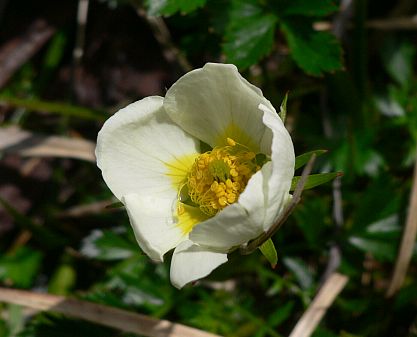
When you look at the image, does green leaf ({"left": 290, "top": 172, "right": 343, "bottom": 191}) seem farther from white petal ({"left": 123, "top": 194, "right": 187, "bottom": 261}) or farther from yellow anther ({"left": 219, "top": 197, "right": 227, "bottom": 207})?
white petal ({"left": 123, "top": 194, "right": 187, "bottom": 261})

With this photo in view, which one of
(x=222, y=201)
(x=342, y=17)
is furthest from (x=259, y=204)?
(x=342, y=17)

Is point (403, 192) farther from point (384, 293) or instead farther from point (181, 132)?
point (181, 132)

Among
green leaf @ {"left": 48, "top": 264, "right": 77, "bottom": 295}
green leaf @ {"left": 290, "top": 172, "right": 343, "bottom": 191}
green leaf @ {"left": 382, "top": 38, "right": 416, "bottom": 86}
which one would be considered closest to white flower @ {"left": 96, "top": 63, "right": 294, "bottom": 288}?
green leaf @ {"left": 290, "top": 172, "right": 343, "bottom": 191}

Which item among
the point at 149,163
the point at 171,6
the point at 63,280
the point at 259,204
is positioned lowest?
the point at 63,280

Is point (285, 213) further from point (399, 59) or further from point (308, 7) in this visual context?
point (399, 59)

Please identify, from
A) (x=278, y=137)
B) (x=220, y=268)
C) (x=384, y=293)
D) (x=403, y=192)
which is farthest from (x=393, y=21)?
(x=278, y=137)

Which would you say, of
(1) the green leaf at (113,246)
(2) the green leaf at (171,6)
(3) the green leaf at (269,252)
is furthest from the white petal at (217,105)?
(1) the green leaf at (113,246)
